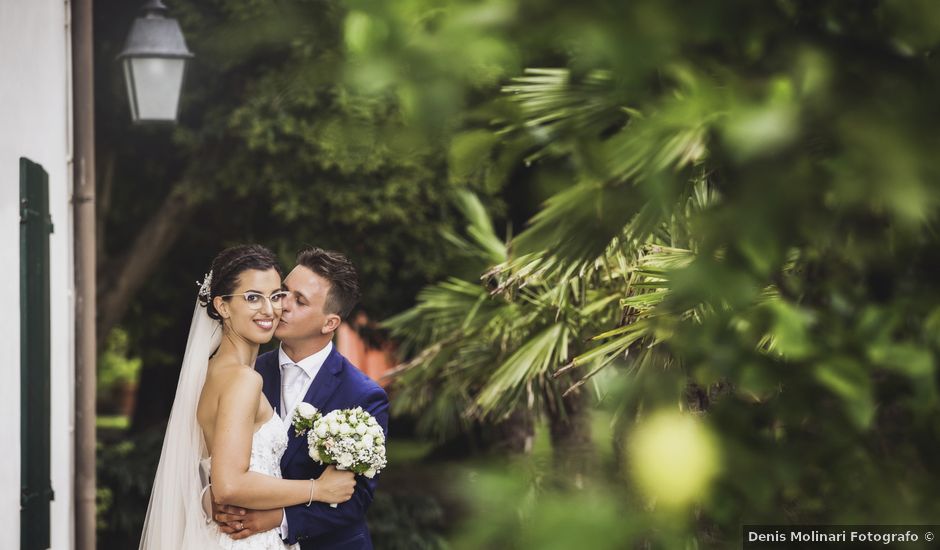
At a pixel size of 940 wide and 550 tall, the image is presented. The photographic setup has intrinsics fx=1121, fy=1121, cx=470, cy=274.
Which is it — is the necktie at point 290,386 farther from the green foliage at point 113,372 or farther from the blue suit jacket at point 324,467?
the green foliage at point 113,372

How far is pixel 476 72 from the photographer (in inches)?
48.8

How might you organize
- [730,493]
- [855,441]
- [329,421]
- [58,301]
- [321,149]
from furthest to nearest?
[321,149] → [58,301] → [329,421] → [855,441] → [730,493]

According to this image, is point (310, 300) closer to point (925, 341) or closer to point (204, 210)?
point (925, 341)

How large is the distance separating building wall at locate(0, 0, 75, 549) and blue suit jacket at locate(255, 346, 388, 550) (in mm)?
1035

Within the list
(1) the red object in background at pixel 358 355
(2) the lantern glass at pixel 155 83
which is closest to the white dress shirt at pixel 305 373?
(2) the lantern glass at pixel 155 83

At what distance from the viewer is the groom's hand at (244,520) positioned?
396cm

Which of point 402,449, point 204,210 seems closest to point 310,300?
point 204,210

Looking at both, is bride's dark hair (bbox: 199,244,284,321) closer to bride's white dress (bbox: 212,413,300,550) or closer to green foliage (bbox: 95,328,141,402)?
bride's white dress (bbox: 212,413,300,550)

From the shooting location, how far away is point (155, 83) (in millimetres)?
6941

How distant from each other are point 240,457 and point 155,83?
381 centimetres

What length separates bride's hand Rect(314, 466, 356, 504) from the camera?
399 cm

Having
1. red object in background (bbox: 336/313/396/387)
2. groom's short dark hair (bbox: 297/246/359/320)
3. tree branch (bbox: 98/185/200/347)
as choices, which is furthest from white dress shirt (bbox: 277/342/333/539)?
red object in background (bbox: 336/313/396/387)

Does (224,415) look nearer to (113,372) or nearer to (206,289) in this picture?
(206,289)

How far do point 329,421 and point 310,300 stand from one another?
60 centimetres
